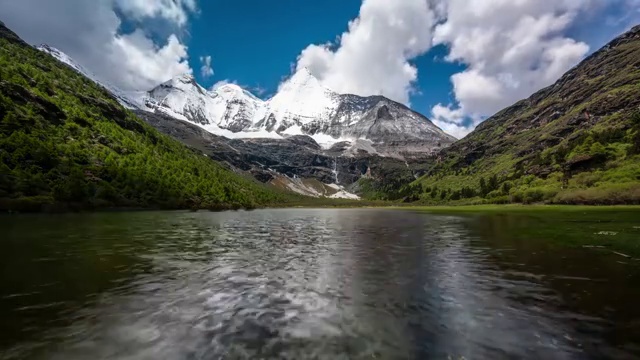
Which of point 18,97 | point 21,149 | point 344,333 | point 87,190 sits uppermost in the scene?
point 18,97

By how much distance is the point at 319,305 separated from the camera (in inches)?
862

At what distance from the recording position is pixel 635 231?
55.6 metres

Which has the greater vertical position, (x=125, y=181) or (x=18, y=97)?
(x=18, y=97)

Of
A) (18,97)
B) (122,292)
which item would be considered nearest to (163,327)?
(122,292)

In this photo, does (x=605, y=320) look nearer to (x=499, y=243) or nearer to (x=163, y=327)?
(x=163, y=327)

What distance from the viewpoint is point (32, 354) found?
13.9 metres

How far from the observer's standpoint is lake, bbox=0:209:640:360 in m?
15.0

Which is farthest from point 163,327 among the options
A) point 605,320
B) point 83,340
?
point 605,320

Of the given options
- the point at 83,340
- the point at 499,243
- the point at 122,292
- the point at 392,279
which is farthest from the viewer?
the point at 499,243

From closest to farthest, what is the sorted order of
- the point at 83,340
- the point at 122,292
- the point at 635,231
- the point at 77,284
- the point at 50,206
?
the point at 83,340, the point at 122,292, the point at 77,284, the point at 635,231, the point at 50,206

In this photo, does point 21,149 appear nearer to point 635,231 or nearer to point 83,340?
point 83,340

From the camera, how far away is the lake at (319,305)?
49.2 feet

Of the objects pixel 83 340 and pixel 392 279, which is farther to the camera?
pixel 392 279

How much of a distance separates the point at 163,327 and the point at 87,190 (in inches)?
6004
